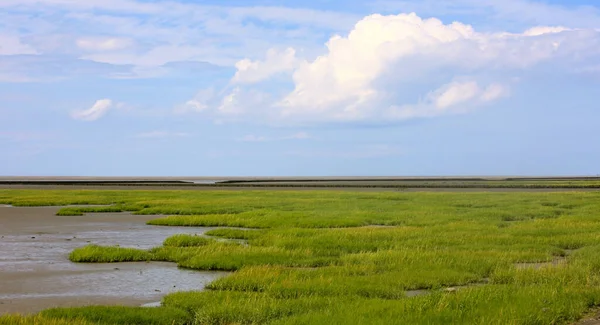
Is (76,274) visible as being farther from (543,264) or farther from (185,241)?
(543,264)

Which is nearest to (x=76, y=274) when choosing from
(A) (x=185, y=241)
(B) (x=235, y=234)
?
(A) (x=185, y=241)

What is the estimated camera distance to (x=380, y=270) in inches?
774

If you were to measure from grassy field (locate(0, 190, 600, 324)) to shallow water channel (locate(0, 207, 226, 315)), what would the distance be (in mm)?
1182

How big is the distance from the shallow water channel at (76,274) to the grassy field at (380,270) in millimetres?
1182

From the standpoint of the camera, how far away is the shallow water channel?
1606cm

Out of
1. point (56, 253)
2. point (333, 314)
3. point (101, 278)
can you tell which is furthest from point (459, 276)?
point (56, 253)

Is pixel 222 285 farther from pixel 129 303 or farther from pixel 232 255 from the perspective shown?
pixel 232 255

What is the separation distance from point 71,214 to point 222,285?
29.5 meters

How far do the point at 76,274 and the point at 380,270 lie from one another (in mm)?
9489

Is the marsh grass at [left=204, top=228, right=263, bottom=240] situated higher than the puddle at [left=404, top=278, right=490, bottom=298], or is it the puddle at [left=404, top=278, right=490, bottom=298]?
the marsh grass at [left=204, top=228, right=263, bottom=240]

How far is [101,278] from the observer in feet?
62.7

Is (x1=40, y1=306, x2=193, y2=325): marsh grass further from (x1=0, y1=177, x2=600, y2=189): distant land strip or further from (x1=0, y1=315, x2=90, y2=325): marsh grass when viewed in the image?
(x1=0, y1=177, x2=600, y2=189): distant land strip

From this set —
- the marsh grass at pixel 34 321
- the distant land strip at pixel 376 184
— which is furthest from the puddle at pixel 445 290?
the distant land strip at pixel 376 184

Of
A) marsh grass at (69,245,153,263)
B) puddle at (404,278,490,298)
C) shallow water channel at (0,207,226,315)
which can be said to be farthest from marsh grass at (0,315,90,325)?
marsh grass at (69,245,153,263)
